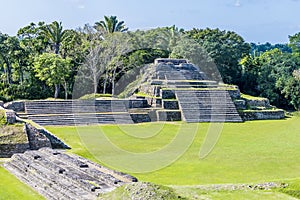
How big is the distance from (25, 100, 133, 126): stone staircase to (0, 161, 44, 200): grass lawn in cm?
965

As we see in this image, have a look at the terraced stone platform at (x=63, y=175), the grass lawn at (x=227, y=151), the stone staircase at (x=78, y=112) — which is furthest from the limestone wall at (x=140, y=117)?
the terraced stone platform at (x=63, y=175)

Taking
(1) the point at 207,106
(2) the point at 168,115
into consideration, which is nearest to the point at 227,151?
(2) the point at 168,115

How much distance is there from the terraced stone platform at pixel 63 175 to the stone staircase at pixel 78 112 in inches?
335

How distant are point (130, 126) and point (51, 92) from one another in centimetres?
1196

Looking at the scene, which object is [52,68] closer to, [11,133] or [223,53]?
[11,133]

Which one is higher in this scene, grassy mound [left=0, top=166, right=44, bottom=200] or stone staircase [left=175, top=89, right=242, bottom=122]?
stone staircase [left=175, top=89, right=242, bottom=122]

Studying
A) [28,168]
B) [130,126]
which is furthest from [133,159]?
[130,126]

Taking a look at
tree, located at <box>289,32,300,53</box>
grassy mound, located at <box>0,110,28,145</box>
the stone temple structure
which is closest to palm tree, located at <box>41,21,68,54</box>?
the stone temple structure

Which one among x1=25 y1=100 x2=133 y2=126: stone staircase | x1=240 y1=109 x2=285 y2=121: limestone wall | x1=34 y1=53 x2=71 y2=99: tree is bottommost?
x1=240 y1=109 x2=285 y2=121: limestone wall

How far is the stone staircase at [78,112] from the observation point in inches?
936

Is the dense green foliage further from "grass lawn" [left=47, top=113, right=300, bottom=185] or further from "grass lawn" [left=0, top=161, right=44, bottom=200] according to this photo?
"grass lawn" [left=0, top=161, right=44, bottom=200]

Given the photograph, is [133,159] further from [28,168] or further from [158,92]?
[158,92]

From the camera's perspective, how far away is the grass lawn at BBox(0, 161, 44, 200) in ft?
37.8

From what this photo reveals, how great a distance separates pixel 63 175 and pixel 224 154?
6.81 m
